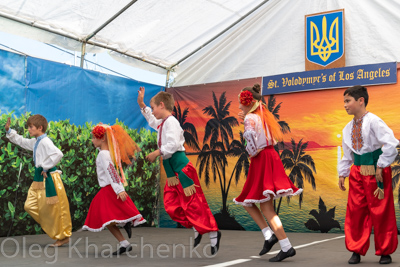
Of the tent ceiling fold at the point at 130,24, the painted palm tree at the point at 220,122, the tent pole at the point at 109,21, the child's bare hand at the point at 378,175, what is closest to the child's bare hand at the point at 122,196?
the child's bare hand at the point at 378,175

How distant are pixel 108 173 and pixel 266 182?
1.56 meters

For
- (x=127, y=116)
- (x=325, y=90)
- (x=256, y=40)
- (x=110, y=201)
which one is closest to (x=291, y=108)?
(x=325, y=90)

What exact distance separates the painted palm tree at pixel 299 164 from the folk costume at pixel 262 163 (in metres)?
3.35

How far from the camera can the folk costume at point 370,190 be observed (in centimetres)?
400

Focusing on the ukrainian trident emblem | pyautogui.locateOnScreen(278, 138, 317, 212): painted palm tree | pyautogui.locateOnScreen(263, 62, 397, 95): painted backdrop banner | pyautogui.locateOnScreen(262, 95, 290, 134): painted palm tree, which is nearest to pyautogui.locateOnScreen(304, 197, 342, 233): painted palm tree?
pyautogui.locateOnScreen(278, 138, 317, 212): painted palm tree

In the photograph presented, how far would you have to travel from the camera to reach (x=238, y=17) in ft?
26.9

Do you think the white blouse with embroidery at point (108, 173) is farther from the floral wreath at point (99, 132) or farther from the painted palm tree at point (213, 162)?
the painted palm tree at point (213, 162)

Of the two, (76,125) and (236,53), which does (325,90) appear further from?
(76,125)

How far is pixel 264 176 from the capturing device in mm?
4258

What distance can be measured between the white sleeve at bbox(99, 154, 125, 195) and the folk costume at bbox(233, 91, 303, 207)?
1.17 m

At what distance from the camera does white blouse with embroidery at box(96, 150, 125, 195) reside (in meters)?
4.68

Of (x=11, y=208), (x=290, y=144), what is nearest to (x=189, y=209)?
(x=11, y=208)

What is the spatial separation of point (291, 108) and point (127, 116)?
2.79 metres

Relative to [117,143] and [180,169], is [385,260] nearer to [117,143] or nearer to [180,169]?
[180,169]
